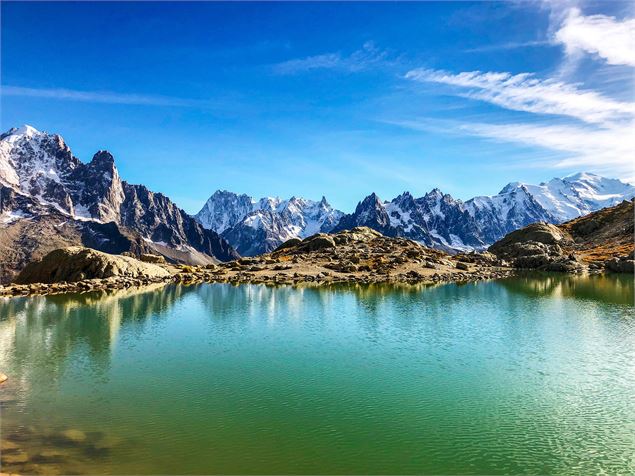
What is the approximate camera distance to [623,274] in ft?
459

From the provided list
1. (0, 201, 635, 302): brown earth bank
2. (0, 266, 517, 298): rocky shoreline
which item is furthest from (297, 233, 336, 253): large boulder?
(0, 266, 517, 298): rocky shoreline

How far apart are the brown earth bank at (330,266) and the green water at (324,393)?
42.3m

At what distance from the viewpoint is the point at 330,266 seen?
144 meters

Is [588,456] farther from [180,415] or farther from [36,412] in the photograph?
[36,412]

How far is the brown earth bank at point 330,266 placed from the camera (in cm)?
11081

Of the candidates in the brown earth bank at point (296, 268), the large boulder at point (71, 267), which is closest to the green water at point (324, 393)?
the brown earth bank at point (296, 268)

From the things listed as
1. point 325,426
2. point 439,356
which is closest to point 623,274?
point 439,356

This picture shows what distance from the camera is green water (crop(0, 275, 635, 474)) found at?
82.2ft

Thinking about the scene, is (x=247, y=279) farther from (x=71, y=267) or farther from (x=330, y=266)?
(x=71, y=267)

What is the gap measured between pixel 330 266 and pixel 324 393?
109026mm

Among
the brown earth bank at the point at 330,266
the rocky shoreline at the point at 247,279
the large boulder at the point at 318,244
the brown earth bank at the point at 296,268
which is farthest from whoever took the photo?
the large boulder at the point at 318,244

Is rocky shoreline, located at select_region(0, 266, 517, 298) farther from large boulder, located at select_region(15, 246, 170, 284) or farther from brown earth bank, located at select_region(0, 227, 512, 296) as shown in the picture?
large boulder, located at select_region(15, 246, 170, 284)

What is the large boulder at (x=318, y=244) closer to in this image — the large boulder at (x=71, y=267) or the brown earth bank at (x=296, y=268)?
the brown earth bank at (x=296, y=268)

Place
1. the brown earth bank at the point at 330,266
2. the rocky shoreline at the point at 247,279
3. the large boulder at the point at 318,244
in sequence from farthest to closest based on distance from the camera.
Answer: the large boulder at the point at 318,244
the brown earth bank at the point at 330,266
the rocky shoreline at the point at 247,279
